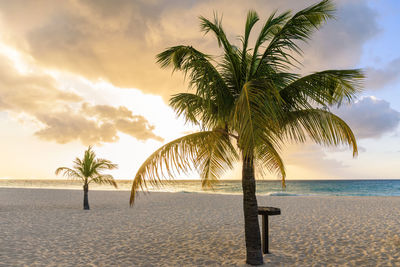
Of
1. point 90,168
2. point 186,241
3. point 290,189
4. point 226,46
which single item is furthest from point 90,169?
point 290,189

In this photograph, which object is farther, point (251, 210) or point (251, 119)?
point (251, 210)

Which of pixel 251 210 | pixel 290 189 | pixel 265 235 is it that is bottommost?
pixel 290 189

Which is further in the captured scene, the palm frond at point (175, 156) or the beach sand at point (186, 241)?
the beach sand at point (186, 241)

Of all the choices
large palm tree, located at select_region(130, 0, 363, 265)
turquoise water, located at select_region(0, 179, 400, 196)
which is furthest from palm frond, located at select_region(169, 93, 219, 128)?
turquoise water, located at select_region(0, 179, 400, 196)

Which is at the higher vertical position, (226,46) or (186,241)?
(226,46)

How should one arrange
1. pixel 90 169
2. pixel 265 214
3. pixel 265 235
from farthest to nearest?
pixel 90 169 < pixel 265 235 < pixel 265 214

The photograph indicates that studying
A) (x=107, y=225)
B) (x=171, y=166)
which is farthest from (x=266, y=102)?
(x=107, y=225)

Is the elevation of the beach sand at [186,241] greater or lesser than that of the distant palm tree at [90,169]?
lesser

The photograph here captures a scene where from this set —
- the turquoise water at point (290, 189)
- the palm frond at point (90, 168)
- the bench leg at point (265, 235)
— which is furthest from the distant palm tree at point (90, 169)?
the bench leg at point (265, 235)

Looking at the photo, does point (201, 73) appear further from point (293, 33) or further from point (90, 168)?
point (90, 168)

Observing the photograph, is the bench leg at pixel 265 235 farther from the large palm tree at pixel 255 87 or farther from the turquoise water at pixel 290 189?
the turquoise water at pixel 290 189

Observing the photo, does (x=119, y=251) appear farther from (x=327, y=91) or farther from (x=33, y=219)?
(x=33, y=219)

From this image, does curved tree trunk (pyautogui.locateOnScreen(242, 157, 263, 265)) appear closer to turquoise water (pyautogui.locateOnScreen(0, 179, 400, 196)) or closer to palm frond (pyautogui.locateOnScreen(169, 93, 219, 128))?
palm frond (pyautogui.locateOnScreen(169, 93, 219, 128))

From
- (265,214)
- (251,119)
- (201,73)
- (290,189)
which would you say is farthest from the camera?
(290,189)
